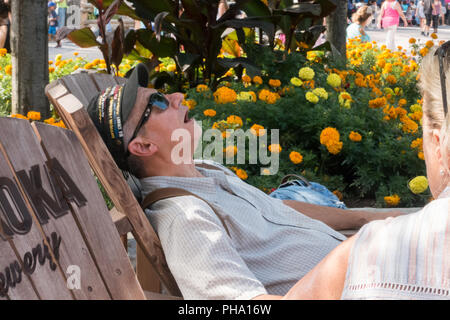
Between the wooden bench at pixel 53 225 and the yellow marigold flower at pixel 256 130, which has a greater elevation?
the wooden bench at pixel 53 225

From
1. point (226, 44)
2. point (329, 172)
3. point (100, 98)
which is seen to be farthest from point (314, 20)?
point (100, 98)

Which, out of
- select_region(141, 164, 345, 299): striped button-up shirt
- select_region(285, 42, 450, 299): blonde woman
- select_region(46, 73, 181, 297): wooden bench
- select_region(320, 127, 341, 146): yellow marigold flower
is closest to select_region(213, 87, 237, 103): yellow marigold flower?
select_region(320, 127, 341, 146): yellow marigold flower

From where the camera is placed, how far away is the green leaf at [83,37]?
16.6 ft

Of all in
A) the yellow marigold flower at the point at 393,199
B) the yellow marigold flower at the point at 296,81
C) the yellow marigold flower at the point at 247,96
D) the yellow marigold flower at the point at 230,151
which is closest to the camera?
the yellow marigold flower at the point at 230,151

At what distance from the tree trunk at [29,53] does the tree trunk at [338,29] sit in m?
2.81

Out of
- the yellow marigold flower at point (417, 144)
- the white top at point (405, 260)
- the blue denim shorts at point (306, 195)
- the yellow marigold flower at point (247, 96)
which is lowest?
the yellow marigold flower at point (417, 144)

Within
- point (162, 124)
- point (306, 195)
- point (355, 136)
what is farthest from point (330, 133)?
point (162, 124)

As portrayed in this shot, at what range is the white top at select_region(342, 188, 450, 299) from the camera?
44.0 inches

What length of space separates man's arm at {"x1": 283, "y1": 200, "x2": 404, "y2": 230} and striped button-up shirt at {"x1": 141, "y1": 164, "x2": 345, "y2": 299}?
0.28 meters

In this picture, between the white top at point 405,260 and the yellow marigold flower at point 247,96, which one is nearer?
the white top at point 405,260

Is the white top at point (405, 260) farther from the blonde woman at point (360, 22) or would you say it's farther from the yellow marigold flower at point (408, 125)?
the blonde woman at point (360, 22)

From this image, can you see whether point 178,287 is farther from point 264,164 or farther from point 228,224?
point 264,164

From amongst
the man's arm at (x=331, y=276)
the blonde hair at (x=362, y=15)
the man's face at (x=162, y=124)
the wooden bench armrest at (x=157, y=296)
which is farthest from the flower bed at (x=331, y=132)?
the blonde hair at (x=362, y=15)

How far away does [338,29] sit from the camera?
6.34m
